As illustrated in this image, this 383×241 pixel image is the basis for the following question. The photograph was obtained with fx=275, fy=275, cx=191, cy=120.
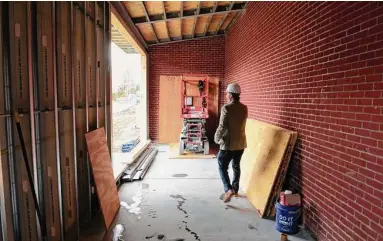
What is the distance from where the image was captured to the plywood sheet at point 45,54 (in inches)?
96.1

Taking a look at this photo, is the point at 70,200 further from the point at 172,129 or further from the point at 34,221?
the point at 172,129

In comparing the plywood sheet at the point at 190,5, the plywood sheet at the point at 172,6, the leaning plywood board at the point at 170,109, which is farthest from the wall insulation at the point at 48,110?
the leaning plywood board at the point at 170,109

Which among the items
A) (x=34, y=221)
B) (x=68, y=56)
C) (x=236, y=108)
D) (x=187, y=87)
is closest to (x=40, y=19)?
(x=68, y=56)

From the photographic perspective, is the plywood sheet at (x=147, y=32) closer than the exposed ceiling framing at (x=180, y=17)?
No

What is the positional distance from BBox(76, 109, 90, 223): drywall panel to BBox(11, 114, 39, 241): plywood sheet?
105cm

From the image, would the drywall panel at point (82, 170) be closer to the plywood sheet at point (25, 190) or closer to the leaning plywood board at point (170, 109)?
the plywood sheet at point (25, 190)

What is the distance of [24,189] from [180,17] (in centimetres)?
581

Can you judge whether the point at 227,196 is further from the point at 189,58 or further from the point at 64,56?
the point at 189,58

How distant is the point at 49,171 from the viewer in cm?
264

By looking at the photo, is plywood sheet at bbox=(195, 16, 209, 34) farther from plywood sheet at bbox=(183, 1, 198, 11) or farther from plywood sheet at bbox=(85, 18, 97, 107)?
plywood sheet at bbox=(85, 18, 97, 107)

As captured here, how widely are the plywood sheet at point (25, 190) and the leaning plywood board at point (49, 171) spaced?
0.22 m

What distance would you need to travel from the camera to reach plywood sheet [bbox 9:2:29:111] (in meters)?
2.10

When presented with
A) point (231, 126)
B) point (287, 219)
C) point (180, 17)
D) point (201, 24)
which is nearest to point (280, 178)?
point (287, 219)

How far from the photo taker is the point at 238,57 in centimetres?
766
